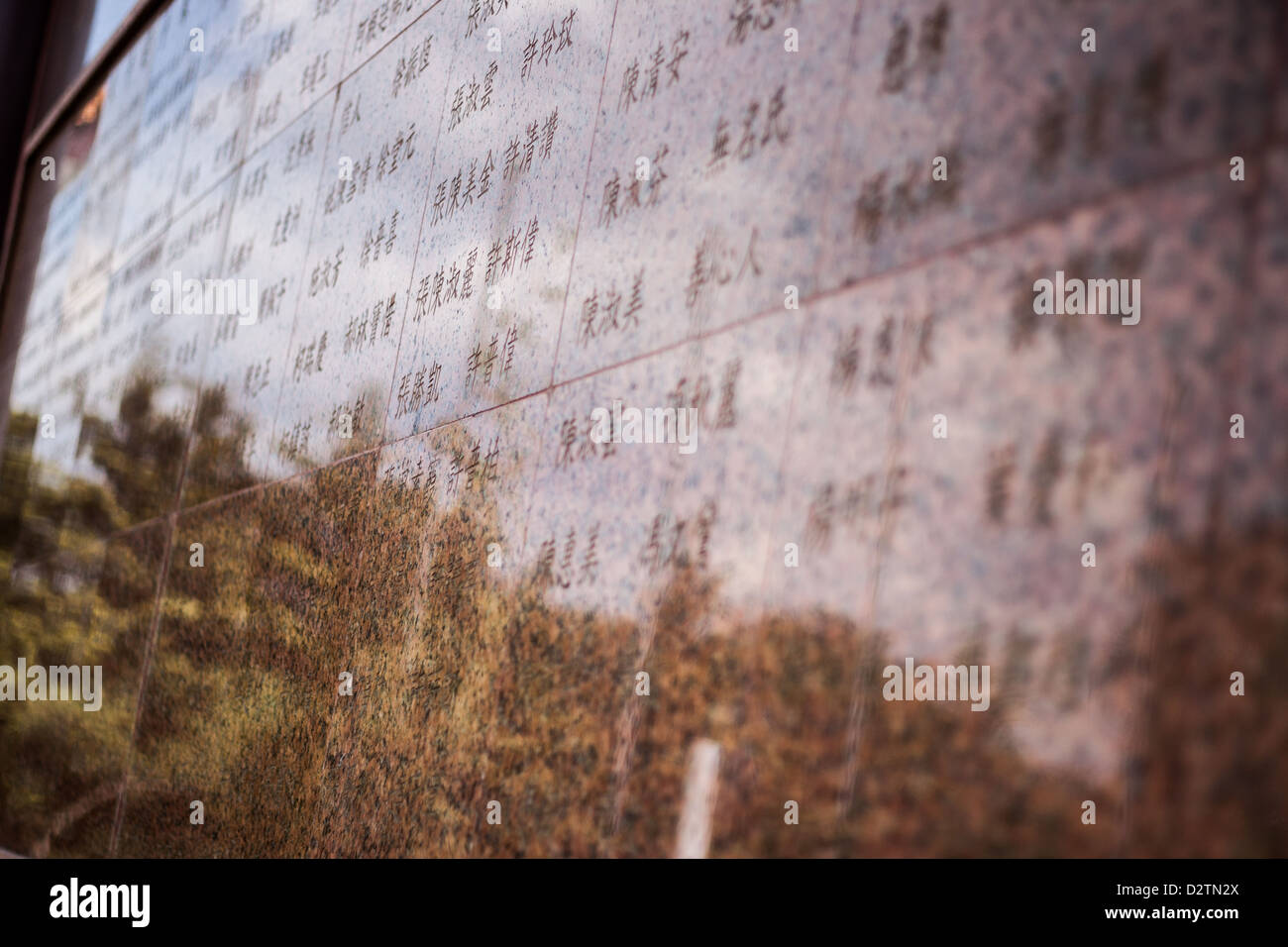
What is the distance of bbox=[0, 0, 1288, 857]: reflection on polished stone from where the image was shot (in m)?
2.13

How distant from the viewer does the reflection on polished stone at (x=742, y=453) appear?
2.13m

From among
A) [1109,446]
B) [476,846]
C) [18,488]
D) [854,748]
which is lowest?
[476,846]

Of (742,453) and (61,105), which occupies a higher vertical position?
(61,105)

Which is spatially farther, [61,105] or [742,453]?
[61,105]

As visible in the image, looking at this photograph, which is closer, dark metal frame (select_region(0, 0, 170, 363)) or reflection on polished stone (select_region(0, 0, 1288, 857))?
reflection on polished stone (select_region(0, 0, 1288, 857))

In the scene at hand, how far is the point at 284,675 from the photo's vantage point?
16.3ft

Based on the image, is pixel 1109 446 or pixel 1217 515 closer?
pixel 1217 515

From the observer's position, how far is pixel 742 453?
9.82 ft

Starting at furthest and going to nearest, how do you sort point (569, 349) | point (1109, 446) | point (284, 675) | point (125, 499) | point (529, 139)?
point (125, 499) → point (284, 675) → point (529, 139) → point (569, 349) → point (1109, 446)

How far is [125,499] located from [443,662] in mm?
4249

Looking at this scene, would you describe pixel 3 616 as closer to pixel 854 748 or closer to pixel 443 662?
pixel 443 662

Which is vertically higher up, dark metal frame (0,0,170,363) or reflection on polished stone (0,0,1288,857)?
dark metal frame (0,0,170,363)

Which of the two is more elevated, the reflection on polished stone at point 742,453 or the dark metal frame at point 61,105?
the dark metal frame at point 61,105

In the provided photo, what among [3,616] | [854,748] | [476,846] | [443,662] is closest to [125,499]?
[3,616]
